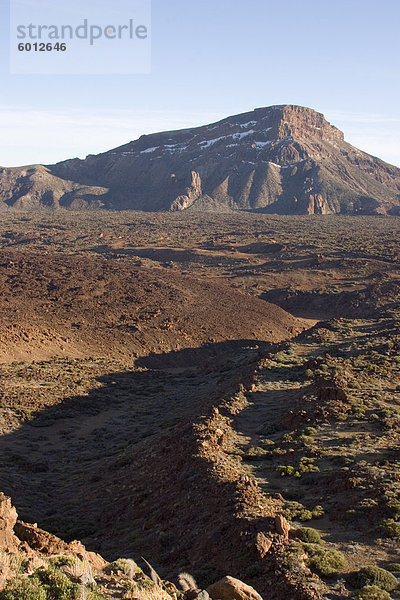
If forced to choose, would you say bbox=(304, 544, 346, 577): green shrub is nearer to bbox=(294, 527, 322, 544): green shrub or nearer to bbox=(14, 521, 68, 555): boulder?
bbox=(294, 527, 322, 544): green shrub

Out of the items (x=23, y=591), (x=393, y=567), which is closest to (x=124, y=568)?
(x=23, y=591)

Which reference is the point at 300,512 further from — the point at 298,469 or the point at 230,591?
the point at 230,591

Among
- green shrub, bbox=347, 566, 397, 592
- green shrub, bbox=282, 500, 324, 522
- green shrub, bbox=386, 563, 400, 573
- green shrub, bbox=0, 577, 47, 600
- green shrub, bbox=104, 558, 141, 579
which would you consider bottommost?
green shrub, bbox=282, 500, 324, 522

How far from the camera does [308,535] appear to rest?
46.2 ft

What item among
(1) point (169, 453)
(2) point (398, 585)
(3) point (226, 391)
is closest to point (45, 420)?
(3) point (226, 391)

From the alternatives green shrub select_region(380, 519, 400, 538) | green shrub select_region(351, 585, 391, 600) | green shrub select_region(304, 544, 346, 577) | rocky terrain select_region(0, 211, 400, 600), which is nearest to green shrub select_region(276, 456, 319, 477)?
rocky terrain select_region(0, 211, 400, 600)

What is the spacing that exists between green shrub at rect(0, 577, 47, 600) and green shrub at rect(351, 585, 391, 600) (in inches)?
232

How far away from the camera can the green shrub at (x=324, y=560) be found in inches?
498

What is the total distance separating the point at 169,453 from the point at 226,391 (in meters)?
8.10

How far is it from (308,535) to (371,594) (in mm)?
2640

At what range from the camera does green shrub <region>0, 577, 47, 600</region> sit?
854 centimetres

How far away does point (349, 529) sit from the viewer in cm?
1491

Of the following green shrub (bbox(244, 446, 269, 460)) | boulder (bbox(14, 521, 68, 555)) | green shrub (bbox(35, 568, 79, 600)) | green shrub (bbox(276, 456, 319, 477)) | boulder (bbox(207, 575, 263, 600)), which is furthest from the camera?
green shrub (bbox(244, 446, 269, 460))

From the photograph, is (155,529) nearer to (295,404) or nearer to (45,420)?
(295,404)
